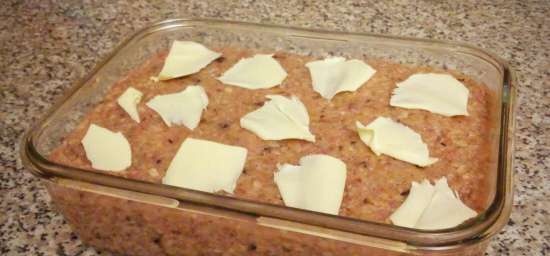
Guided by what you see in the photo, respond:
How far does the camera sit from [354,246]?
58cm

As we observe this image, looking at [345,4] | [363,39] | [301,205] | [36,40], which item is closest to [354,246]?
[301,205]

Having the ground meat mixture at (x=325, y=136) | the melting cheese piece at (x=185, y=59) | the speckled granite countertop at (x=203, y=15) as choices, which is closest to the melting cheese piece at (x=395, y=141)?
the ground meat mixture at (x=325, y=136)

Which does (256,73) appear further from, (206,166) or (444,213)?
(444,213)

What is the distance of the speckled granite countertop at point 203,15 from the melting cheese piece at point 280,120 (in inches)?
10.9

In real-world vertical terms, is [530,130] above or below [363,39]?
below

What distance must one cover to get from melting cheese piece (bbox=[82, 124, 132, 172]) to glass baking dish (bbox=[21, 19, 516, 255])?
0.17 feet

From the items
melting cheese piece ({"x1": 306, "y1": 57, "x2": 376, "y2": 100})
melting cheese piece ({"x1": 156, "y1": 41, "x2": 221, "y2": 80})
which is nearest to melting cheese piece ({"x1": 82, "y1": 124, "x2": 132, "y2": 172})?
melting cheese piece ({"x1": 156, "y1": 41, "x2": 221, "y2": 80})

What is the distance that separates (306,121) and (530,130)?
0.39 meters

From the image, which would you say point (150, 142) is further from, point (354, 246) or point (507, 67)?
point (507, 67)

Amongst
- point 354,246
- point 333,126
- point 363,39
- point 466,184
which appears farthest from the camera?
point 363,39

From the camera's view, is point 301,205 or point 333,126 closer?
point 301,205

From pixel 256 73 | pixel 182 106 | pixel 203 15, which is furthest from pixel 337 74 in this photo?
pixel 203 15

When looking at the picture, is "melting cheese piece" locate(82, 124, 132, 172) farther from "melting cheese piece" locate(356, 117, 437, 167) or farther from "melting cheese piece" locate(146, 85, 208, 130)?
"melting cheese piece" locate(356, 117, 437, 167)

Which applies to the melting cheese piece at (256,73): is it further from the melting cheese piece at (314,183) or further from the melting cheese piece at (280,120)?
the melting cheese piece at (314,183)
